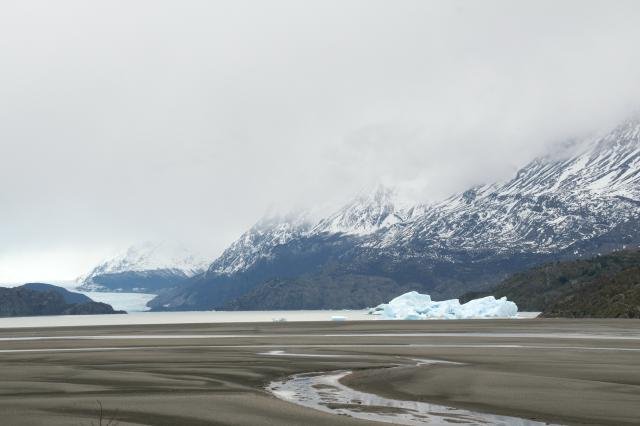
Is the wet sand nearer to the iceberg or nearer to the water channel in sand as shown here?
the water channel in sand

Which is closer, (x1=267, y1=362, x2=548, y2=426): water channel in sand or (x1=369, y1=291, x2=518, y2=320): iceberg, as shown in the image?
(x1=267, y1=362, x2=548, y2=426): water channel in sand

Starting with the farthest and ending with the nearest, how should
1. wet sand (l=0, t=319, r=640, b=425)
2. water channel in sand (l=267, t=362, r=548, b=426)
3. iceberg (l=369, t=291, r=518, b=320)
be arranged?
iceberg (l=369, t=291, r=518, b=320), wet sand (l=0, t=319, r=640, b=425), water channel in sand (l=267, t=362, r=548, b=426)

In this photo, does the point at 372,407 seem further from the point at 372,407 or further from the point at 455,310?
the point at 455,310

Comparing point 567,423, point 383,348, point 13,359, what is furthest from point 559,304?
point 567,423

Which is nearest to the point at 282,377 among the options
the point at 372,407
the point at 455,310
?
the point at 372,407

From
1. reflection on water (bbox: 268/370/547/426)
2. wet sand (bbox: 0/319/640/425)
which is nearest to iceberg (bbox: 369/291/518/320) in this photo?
wet sand (bbox: 0/319/640/425)

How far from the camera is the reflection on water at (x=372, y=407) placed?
20438 millimetres

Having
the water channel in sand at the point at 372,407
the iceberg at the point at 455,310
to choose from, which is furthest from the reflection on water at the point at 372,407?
the iceberg at the point at 455,310

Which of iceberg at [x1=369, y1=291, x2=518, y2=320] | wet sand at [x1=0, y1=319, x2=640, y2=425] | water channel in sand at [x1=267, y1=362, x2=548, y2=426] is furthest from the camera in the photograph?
iceberg at [x1=369, y1=291, x2=518, y2=320]

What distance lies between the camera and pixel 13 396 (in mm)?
25156

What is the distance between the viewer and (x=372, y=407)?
74.7 feet

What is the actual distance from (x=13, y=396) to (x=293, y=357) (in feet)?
65.7

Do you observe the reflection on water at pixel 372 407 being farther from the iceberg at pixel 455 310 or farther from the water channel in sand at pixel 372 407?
the iceberg at pixel 455 310

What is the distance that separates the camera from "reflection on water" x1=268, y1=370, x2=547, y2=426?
20.4 m
